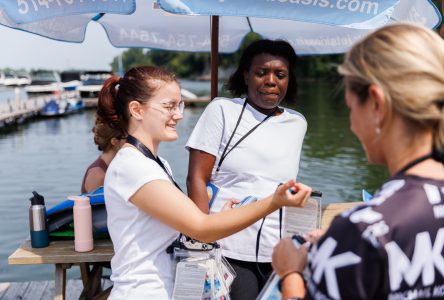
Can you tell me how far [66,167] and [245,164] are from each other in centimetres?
1310

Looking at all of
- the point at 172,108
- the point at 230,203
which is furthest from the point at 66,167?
the point at 172,108

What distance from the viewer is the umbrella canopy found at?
224 cm

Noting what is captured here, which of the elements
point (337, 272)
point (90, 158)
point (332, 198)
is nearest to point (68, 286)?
point (337, 272)

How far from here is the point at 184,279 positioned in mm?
1832

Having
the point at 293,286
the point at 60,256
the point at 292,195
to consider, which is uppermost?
the point at 292,195

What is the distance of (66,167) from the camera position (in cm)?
1459

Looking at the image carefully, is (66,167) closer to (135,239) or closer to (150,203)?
(135,239)

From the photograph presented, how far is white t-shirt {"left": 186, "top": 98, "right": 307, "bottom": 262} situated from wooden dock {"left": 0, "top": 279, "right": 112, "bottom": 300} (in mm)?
2409

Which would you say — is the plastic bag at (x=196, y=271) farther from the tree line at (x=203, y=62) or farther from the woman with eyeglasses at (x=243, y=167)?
the tree line at (x=203, y=62)

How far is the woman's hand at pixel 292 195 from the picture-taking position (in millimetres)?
1601

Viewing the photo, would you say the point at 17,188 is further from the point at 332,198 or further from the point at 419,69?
the point at 419,69

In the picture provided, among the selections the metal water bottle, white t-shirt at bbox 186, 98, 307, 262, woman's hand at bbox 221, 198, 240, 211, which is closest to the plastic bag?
woman's hand at bbox 221, 198, 240, 211

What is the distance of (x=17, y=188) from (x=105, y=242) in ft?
32.8

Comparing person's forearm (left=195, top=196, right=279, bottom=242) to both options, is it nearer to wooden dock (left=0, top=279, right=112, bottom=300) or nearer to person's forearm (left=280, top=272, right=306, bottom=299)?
person's forearm (left=280, top=272, right=306, bottom=299)
